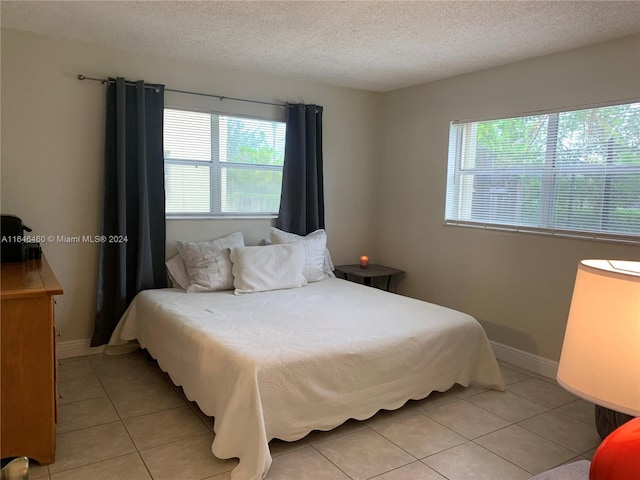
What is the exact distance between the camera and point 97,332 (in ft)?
11.9

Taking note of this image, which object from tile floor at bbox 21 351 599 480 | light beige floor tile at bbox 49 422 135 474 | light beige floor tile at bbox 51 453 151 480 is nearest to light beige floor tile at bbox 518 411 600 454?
tile floor at bbox 21 351 599 480

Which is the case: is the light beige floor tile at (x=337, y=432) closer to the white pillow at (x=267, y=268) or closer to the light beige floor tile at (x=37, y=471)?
the light beige floor tile at (x=37, y=471)

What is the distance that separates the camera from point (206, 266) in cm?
368

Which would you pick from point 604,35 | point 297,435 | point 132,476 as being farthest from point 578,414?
point 132,476

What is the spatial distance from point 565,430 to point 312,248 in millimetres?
2294

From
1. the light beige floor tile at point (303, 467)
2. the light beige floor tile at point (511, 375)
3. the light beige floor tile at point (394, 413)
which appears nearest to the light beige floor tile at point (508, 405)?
the light beige floor tile at point (511, 375)

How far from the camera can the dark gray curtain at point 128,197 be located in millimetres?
3518

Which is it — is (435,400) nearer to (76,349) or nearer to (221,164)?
(221,164)

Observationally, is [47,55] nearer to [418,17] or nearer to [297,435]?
[418,17]

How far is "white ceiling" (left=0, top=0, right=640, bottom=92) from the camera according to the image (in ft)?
8.62

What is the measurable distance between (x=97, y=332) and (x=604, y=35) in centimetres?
404

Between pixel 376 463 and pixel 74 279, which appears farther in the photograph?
pixel 74 279

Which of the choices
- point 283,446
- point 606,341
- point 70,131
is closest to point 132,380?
point 283,446

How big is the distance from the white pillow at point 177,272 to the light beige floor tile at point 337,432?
5.58 feet
